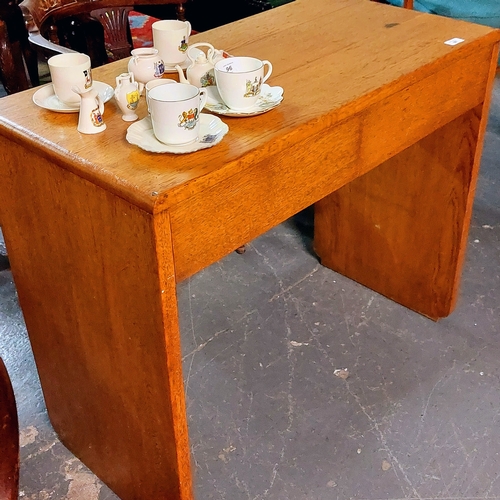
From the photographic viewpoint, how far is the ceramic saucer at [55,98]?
110cm

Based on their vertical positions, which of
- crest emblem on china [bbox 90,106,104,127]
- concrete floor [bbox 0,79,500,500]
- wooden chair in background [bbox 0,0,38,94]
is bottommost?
concrete floor [bbox 0,79,500,500]

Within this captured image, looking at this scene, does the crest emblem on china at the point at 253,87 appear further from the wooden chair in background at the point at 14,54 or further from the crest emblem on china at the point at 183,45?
the wooden chair in background at the point at 14,54

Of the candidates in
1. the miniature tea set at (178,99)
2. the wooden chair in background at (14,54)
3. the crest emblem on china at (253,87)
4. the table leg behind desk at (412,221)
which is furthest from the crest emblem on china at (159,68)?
the wooden chair in background at (14,54)

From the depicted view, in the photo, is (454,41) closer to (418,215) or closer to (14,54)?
(418,215)

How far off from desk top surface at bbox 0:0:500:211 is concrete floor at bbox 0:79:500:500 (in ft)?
2.44

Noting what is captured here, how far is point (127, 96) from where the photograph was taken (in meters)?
1.06

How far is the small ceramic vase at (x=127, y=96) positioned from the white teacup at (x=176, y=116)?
0.07 metres

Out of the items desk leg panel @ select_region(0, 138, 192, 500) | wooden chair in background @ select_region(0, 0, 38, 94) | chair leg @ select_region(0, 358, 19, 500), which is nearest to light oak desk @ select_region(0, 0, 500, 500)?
desk leg panel @ select_region(0, 138, 192, 500)

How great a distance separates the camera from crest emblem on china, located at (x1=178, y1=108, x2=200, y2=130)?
37.8 inches

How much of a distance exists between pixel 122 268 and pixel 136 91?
0.29 m

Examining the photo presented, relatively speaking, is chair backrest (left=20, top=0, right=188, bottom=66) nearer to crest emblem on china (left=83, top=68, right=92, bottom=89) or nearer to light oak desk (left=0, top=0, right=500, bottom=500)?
light oak desk (left=0, top=0, right=500, bottom=500)

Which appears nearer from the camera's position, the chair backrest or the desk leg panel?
the desk leg panel

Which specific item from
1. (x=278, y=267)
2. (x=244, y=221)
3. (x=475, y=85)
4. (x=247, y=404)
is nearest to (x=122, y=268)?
(x=244, y=221)

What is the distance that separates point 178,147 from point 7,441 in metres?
0.46
